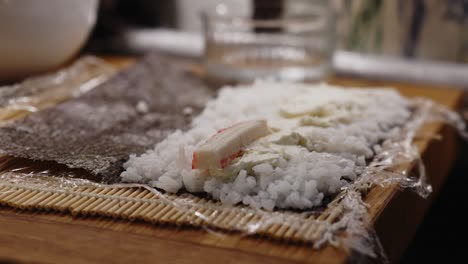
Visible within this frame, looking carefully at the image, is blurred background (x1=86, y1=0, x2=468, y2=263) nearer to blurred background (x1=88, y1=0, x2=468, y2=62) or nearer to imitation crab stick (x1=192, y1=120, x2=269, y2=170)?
blurred background (x1=88, y1=0, x2=468, y2=62)

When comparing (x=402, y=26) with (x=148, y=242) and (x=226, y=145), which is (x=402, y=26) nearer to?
(x=226, y=145)


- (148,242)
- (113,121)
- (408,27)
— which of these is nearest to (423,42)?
(408,27)

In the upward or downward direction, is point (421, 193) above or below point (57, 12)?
below

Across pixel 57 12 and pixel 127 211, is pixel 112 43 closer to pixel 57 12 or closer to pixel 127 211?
pixel 57 12

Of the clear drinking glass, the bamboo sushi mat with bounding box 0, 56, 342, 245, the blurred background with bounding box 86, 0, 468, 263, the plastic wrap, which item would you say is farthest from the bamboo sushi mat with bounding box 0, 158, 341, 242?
the blurred background with bounding box 86, 0, 468, 263

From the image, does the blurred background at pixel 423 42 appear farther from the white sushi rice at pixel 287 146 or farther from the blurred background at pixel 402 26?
the white sushi rice at pixel 287 146

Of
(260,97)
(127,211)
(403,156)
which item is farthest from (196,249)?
(260,97)
